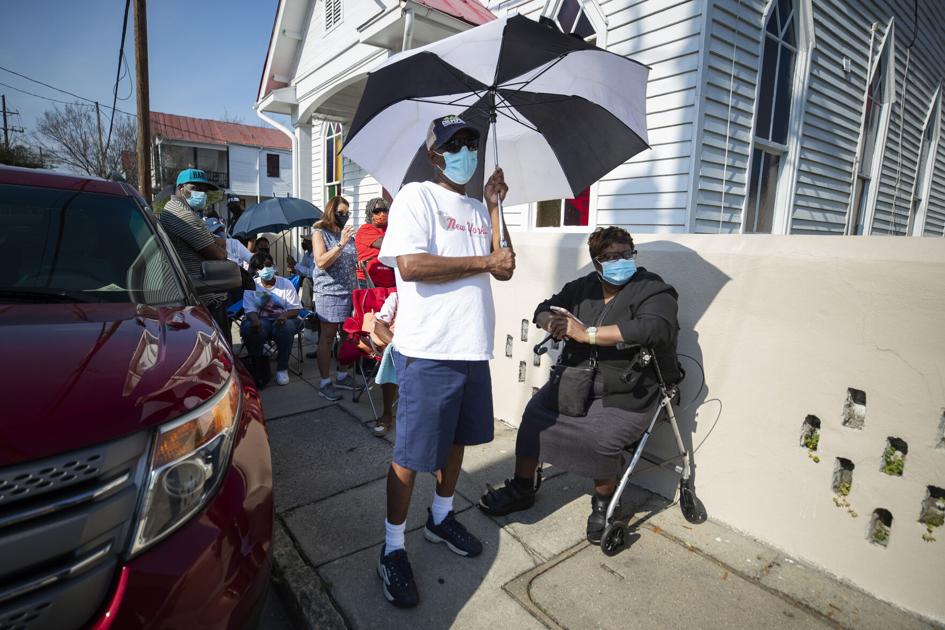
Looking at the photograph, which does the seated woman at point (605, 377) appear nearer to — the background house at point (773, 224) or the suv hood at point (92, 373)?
the background house at point (773, 224)

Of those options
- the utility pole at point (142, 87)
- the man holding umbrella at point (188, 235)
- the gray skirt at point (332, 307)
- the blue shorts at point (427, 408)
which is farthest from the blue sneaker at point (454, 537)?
the utility pole at point (142, 87)

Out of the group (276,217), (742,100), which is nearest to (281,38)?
(276,217)

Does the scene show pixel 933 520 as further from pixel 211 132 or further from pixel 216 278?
pixel 211 132

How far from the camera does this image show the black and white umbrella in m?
2.54

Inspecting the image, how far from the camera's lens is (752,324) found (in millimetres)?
2688

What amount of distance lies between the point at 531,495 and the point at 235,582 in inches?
75.1

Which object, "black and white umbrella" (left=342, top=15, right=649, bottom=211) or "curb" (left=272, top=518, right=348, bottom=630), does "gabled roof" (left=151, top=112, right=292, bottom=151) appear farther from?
"curb" (left=272, top=518, right=348, bottom=630)

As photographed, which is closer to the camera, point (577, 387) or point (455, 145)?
point (455, 145)

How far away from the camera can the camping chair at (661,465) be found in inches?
102

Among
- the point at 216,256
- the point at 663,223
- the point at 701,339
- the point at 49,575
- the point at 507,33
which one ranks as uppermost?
the point at 507,33

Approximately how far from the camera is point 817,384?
246cm

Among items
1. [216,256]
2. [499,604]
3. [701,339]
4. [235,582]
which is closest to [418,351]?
[235,582]

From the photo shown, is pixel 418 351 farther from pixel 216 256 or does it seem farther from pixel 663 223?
pixel 663 223

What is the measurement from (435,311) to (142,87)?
10.7 m
